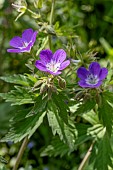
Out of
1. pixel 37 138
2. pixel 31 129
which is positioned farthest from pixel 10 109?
pixel 31 129

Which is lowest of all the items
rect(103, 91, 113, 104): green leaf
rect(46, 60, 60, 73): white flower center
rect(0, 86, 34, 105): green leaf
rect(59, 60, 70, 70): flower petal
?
rect(0, 86, 34, 105): green leaf

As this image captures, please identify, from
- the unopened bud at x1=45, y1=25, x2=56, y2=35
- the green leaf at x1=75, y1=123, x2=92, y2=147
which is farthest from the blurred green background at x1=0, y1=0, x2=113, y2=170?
the green leaf at x1=75, y1=123, x2=92, y2=147

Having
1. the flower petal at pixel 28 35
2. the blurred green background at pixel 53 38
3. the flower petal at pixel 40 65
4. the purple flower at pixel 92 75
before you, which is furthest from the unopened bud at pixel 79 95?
the blurred green background at pixel 53 38

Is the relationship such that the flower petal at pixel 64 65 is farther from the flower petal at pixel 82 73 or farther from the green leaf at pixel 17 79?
the green leaf at pixel 17 79

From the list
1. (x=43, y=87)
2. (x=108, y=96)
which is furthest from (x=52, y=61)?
(x=108, y=96)

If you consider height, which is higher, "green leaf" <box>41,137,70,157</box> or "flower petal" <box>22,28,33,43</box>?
"flower petal" <box>22,28,33,43</box>

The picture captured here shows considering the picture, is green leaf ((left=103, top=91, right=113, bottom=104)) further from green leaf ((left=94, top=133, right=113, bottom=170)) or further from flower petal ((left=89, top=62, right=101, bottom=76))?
green leaf ((left=94, top=133, right=113, bottom=170))
